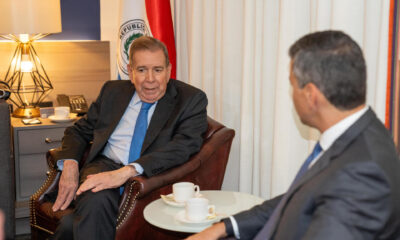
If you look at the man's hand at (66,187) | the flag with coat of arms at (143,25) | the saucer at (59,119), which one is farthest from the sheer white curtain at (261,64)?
the man's hand at (66,187)

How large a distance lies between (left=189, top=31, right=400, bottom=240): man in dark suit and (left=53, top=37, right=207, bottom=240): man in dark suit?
1.40 metres

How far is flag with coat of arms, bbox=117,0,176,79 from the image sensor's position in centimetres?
447

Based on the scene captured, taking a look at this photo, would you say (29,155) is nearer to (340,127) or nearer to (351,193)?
(340,127)

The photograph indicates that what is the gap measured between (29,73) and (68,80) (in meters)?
0.36

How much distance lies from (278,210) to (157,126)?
1.71 metres

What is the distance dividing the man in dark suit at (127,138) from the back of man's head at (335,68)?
154 centimetres

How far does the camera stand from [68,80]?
530 centimetres

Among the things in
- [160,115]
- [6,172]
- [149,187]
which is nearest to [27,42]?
[6,172]

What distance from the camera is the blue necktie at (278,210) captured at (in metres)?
1.91

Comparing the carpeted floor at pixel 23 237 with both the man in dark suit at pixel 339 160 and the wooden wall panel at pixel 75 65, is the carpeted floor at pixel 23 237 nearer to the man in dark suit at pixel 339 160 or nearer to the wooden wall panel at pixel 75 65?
the wooden wall panel at pixel 75 65

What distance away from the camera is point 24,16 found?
14.7 ft

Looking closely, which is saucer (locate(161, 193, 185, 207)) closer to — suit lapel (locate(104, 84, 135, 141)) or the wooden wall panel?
suit lapel (locate(104, 84, 135, 141))

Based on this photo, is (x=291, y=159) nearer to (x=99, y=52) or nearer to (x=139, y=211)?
(x=139, y=211)

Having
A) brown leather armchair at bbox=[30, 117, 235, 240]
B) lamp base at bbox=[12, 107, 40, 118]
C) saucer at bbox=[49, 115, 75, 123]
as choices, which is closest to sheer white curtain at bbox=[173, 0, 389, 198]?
brown leather armchair at bbox=[30, 117, 235, 240]
